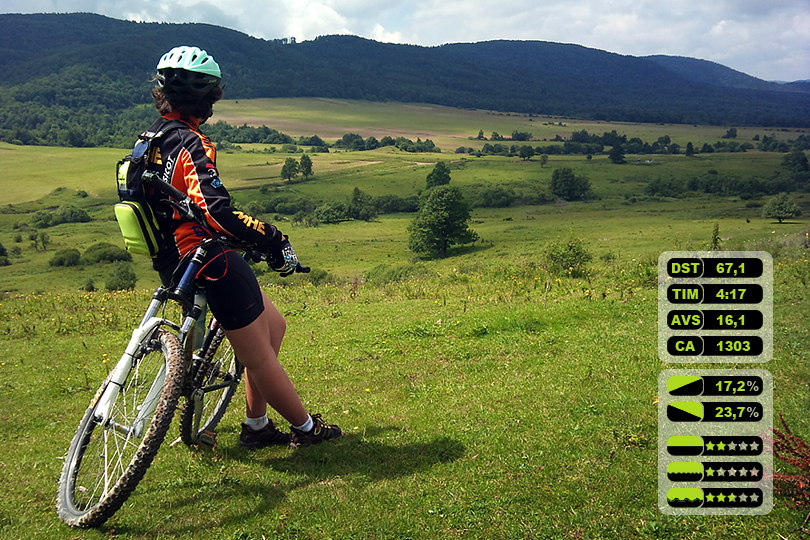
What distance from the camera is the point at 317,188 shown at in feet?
520

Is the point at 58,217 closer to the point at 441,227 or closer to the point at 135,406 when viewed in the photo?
the point at 441,227

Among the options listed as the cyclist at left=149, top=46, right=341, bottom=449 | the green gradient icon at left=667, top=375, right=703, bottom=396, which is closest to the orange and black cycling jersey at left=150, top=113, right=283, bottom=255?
the cyclist at left=149, top=46, right=341, bottom=449

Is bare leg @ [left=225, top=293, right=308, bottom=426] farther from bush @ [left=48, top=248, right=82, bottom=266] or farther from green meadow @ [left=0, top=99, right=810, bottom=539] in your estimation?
bush @ [left=48, top=248, right=82, bottom=266]

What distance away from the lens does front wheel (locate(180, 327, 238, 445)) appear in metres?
6.30

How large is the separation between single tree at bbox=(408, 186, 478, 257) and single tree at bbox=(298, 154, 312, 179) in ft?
265

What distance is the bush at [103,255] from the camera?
290 feet

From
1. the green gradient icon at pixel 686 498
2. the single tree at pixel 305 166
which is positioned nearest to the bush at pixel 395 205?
the single tree at pixel 305 166

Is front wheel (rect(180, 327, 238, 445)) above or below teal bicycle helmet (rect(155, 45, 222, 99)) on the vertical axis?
below

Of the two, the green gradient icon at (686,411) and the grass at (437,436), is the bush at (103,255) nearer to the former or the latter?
the grass at (437,436)

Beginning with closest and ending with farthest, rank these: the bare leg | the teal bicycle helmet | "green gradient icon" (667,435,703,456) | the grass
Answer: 1. the grass
2. the teal bicycle helmet
3. "green gradient icon" (667,435,703,456)
4. the bare leg

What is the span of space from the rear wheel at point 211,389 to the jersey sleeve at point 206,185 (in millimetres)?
1577

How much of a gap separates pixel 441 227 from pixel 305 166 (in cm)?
8570

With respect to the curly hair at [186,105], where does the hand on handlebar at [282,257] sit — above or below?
below

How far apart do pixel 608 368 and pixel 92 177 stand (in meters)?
180
